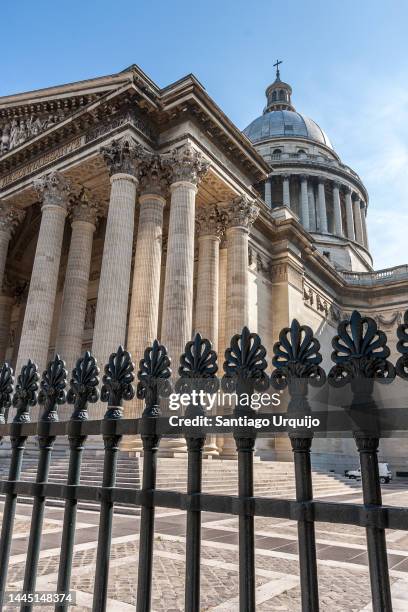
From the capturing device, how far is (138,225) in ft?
70.9

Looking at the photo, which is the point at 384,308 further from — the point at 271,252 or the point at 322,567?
the point at 322,567

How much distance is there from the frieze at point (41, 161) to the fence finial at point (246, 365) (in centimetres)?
2099

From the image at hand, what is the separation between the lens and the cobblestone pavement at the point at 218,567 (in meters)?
4.41

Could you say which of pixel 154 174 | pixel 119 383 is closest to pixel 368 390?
pixel 119 383

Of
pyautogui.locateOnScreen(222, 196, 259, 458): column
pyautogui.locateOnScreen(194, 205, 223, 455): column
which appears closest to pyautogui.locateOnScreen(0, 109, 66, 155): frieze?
pyautogui.locateOnScreen(194, 205, 223, 455): column

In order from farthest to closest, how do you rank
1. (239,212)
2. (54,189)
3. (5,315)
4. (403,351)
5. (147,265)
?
(5,315) < (239,212) < (54,189) < (147,265) < (403,351)

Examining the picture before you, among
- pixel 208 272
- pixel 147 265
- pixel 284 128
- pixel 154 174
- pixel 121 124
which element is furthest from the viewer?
pixel 284 128

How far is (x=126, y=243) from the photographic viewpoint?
18.3 meters

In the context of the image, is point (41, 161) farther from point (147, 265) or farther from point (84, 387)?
point (84, 387)

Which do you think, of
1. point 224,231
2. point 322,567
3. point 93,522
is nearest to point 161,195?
point 224,231

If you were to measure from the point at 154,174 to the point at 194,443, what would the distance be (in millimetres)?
18962

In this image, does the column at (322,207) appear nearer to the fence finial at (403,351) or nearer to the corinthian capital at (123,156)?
the corinthian capital at (123,156)

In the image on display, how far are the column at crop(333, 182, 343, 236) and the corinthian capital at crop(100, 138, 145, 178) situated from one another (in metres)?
37.2

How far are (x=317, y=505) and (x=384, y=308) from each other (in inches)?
1682
